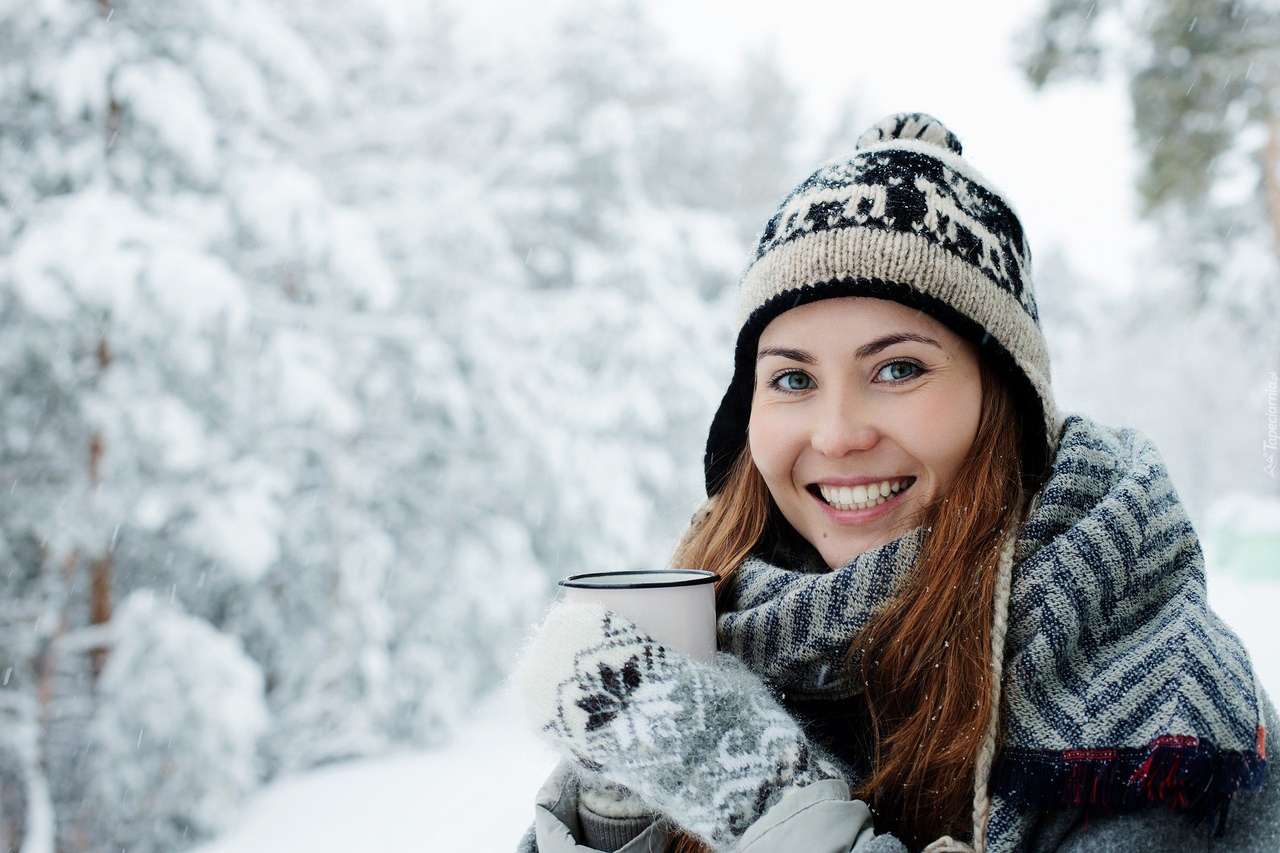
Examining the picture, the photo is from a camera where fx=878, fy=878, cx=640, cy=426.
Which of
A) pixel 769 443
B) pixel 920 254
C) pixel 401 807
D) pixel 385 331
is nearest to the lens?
pixel 920 254

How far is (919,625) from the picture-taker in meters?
1.27

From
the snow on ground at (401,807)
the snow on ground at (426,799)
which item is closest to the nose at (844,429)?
the snow on ground at (426,799)

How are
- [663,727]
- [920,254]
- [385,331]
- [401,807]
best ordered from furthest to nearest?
[385,331] < [401,807] < [920,254] < [663,727]

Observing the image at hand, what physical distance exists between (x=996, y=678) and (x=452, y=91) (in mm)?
9240

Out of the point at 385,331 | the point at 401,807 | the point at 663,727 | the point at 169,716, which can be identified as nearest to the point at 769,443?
the point at 663,727

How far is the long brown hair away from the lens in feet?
4.01

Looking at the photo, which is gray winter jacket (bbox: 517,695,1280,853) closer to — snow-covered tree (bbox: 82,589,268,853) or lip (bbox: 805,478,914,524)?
lip (bbox: 805,478,914,524)

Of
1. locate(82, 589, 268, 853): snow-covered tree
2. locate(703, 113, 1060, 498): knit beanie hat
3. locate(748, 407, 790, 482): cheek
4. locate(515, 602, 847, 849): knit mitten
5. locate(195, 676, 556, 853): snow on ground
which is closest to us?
locate(515, 602, 847, 849): knit mitten

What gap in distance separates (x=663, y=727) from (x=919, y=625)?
1.35 feet

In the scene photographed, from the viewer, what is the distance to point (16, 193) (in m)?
4.75

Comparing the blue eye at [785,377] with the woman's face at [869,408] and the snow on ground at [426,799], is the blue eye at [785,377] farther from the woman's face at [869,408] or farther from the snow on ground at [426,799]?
the snow on ground at [426,799]

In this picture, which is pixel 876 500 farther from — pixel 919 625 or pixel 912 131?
pixel 912 131

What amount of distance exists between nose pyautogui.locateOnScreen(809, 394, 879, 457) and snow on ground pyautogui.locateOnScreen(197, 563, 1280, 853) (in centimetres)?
251

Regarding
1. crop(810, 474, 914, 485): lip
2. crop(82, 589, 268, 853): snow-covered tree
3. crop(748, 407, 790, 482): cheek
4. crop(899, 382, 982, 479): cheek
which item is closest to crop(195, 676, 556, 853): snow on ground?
crop(82, 589, 268, 853): snow-covered tree
